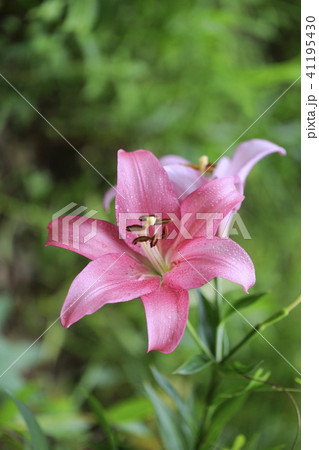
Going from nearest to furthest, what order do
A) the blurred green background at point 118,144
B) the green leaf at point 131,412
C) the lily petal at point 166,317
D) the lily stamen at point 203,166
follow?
the lily petal at point 166,317
the lily stamen at point 203,166
the green leaf at point 131,412
the blurred green background at point 118,144

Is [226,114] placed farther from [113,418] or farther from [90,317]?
[113,418]

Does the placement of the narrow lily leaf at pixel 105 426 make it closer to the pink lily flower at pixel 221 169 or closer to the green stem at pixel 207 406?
the green stem at pixel 207 406

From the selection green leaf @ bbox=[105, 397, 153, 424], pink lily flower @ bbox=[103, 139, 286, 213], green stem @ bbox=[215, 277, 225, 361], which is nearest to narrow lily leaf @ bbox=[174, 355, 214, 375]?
green stem @ bbox=[215, 277, 225, 361]

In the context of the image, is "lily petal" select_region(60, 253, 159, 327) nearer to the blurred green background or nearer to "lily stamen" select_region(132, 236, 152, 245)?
"lily stamen" select_region(132, 236, 152, 245)

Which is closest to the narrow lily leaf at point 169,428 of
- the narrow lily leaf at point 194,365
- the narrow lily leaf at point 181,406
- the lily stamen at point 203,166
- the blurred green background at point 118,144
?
the narrow lily leaf at point 181,406
